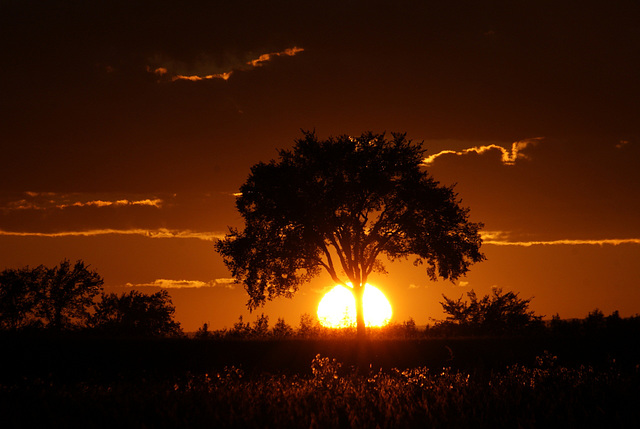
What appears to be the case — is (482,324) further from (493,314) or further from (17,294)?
(17,294)

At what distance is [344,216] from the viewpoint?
37406mm

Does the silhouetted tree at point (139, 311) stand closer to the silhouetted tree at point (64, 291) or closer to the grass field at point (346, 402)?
the silhouetted tree at point (64, 291)

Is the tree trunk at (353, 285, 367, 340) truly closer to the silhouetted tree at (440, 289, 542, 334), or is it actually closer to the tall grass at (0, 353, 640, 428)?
the silhouetted tree at (440, 289, 542, 334)

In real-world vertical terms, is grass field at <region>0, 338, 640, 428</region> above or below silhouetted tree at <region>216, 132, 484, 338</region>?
below

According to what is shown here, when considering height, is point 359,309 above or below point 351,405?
above

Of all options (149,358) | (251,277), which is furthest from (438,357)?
(251,277)

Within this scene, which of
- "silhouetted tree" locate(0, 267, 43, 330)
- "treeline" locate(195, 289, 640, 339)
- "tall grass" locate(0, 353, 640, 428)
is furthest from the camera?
A: "silhouetted tree" locate(0, 267, 43, 330)

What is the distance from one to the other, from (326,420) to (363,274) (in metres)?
30.7

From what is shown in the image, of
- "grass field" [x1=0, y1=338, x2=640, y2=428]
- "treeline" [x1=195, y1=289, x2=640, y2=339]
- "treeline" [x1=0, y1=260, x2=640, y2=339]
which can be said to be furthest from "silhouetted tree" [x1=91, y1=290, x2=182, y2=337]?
"grass field" [x1=0, y1=338, x2=640, y2=428]

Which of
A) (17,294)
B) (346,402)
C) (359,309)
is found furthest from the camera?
(17,294)

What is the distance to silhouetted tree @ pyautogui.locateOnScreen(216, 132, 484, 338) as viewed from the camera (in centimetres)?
3662

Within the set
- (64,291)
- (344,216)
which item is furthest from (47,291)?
(344,216)

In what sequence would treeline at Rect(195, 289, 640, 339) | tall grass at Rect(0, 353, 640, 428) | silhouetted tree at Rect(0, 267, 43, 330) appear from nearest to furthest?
1. tall grass at Rect(0, 353, 640, 428)
2. treeline at Rect(195, 289, 640, 339)
3. silhouetted tree at Rect(0, 267, 43, 330)

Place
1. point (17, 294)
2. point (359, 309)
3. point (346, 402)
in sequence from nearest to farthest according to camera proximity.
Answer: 1. point (346, 402)
2. point (359, 309)
3. point (17, 294)
